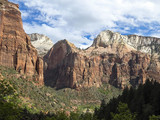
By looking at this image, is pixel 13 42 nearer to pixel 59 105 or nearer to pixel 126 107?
pixel 59 105

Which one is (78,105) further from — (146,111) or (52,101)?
(146,111)

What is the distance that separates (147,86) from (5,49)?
9862 centimetres

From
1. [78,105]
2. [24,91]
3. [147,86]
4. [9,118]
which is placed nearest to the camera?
[9,118]

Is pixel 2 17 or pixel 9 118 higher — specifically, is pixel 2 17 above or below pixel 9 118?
above

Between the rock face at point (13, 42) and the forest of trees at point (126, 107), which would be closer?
the forest of trees at point (126, 107)

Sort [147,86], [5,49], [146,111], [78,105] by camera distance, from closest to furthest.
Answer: [146,111] < [147,86] < [5,49] < [78,105]

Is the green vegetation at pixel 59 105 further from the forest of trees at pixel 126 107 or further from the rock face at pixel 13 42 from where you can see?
the rock face at pixel 13 42

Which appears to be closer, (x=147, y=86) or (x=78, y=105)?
(x=147, y=86)

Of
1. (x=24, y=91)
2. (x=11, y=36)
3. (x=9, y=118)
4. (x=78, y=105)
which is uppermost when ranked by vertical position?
(x=11, y=36)

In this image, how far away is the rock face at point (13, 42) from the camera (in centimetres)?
14038

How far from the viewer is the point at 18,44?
483 ft

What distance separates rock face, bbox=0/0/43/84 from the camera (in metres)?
140

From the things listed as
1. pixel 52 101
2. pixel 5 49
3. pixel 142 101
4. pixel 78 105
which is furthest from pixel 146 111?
pixel 78 105

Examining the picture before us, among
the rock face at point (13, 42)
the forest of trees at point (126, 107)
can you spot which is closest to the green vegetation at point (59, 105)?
the forest of trees at point (126, 107)
